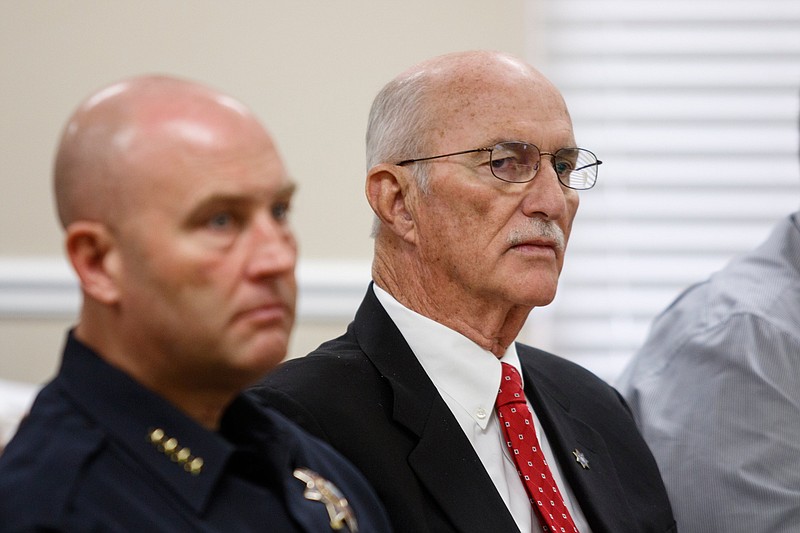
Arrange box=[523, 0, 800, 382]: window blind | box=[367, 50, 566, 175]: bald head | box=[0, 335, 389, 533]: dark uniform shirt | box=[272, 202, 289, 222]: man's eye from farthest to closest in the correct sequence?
box=[523, 0, 800, 382]: window blind → box=[367, 50, 566, 175]: bald head → box=[272, 202, 289, 222]: man's eye → box=[0, 335, 389, 533]: dark uniform shirt

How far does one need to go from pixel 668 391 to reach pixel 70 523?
4.87 feet

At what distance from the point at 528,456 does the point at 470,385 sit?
0.14 metres

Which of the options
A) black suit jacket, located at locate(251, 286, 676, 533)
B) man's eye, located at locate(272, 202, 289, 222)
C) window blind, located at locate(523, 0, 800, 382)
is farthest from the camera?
window blind, located at locate(523, 0, 800, 382)

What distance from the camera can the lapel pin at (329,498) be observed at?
1304 millimetres

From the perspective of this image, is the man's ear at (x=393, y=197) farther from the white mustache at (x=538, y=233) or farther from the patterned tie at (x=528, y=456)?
the patterned tie at (x=528, y=456)

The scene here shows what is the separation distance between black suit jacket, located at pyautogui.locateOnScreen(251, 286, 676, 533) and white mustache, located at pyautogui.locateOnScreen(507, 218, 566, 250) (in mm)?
241

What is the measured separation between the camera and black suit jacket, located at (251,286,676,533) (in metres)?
1.68

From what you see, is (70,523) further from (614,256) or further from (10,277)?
(614,256)

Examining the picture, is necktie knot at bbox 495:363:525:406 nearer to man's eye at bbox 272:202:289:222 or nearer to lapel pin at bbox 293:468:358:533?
lapel pin at bbox 293:468:358:533

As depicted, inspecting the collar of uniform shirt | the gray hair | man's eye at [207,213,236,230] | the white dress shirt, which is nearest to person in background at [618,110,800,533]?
the white dress shirt

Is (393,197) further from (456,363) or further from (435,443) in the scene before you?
(435,443)

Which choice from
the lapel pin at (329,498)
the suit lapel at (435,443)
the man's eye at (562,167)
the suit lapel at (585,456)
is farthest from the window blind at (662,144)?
the lapel pin at (329,498)

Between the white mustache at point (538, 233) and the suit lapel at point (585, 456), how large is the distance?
10.5 inches

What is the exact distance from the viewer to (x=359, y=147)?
3086 millimetres
